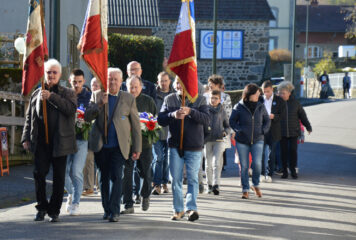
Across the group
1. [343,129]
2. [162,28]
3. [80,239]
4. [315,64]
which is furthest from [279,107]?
[315,64]

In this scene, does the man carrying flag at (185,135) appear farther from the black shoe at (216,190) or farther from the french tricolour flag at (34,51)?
the black shoe at (216,190)

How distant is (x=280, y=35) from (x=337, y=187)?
151ft

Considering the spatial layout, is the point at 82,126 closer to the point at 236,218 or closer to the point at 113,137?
the point at 113,137

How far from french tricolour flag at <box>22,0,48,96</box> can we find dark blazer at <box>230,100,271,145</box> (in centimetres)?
356

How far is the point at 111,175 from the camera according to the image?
9078 millimetres

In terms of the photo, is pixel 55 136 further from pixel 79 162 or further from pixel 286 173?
pixel 286 173

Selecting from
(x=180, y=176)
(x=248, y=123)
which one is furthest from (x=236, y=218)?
(x=248, y=123)

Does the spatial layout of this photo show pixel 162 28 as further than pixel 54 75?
Yes

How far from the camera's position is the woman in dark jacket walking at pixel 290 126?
14.4 meters

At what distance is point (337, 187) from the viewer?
43.1ft

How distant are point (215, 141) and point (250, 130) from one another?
774mm

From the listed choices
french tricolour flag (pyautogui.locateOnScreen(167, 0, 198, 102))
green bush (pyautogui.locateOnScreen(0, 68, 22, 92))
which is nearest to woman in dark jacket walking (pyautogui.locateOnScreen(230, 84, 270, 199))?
french tricolour flag (pyautogui.locateOnScreen(167, 0, 198, 102))

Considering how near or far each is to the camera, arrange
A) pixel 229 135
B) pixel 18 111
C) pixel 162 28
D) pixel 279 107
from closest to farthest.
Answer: pixel 229 135 < pixel 279 107 < pixel 18 111 < pixel 162 28

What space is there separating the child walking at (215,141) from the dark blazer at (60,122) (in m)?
3.30
